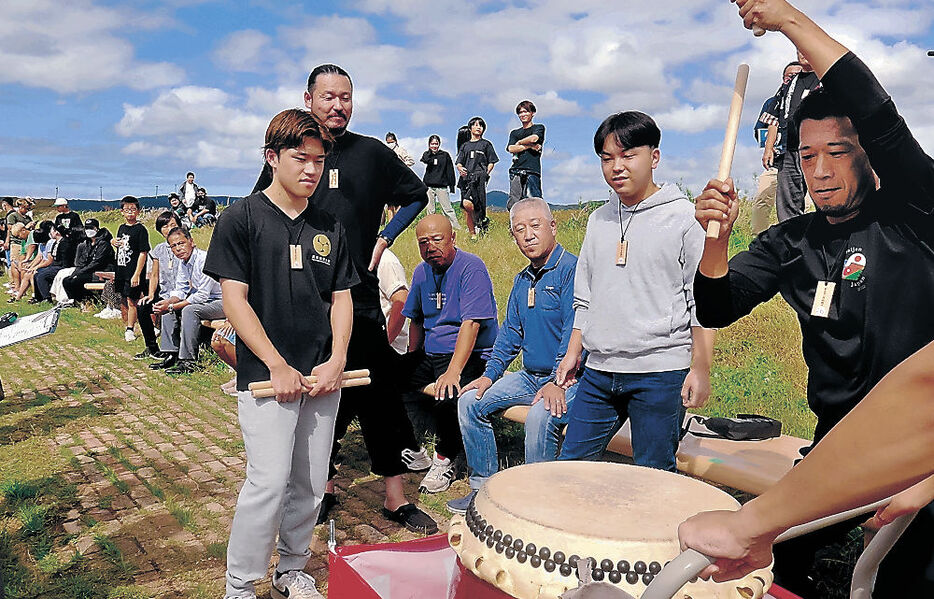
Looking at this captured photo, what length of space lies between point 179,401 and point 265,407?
4747mm

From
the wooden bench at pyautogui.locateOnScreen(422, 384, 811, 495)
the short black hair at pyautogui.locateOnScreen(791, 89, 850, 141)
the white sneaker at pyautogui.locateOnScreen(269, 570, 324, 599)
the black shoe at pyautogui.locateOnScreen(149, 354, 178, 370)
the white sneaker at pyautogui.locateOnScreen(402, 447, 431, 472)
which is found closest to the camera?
the short black hair at pyautogui.locateOnScreen(791, 89, 850, 141)

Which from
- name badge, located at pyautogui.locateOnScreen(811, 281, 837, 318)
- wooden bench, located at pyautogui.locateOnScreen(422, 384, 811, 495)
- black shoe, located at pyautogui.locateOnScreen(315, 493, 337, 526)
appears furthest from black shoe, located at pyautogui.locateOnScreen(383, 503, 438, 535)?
name badge, located at pyautogui.locateOnScreen(811, 281, 837, 318)

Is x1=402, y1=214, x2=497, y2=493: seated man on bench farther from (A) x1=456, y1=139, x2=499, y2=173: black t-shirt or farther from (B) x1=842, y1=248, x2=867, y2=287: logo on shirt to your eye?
(A) x1=456, y1=139, x2=499, y2=173: black t-shirt

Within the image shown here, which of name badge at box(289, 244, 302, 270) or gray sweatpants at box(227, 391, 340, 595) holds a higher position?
name badge at box(289, 244, 302, 270)

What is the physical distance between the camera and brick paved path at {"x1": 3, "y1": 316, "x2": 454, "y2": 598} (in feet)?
12.1

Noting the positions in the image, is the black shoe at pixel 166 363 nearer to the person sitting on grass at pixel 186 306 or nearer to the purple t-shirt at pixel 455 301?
the person sitting on grass at pixel 186 306

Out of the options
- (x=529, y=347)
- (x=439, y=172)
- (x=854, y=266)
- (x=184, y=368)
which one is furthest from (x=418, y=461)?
(x=439, y=172)

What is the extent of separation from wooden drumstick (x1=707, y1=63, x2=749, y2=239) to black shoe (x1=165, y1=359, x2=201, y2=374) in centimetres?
755

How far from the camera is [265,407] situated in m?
2.79

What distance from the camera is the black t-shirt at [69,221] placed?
14.7 meters

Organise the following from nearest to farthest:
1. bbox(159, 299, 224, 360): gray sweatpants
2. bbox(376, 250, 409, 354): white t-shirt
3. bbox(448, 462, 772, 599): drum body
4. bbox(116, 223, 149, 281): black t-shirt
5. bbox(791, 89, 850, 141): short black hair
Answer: bbox(448, 462, 772, 599): drum body → bbox(791, 89, 850, 141): short black hair → bbox(376, 250, 409, 354): white t-shirt → bbox(159, 299, 224, 360): gray sweatpants → bbox(116, 223, 149, 281): black t-shirt

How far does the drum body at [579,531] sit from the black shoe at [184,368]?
7.20 m

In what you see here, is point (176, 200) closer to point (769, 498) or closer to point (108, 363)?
point (108, 363)

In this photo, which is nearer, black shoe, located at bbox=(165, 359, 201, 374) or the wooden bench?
the wooden bench
